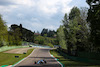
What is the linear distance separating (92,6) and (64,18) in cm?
3804

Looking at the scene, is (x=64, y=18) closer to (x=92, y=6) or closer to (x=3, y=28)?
(x=3, y=28)

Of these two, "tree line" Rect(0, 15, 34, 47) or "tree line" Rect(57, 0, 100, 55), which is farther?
"tree line" Rect(0, 15, 34, 47)

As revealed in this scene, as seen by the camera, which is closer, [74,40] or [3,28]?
[74,40]

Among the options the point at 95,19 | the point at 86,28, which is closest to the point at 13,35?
the point at 86,28

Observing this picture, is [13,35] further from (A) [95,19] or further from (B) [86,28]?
(A) [95,19]

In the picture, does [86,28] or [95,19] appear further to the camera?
[86,28]

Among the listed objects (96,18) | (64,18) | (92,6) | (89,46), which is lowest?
(89,46)

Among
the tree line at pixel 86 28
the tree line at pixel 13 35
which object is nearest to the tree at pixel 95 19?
the tree line at pixel 86 28

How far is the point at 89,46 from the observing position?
38.2 meters

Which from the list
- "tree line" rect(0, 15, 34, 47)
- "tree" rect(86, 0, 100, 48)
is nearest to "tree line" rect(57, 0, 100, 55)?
"tree" rect(86, 0, 100, 48)

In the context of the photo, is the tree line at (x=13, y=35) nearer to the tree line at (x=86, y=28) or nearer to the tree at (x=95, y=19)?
the tree line at (x=86, y=28)

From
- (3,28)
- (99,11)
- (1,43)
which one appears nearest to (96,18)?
(99,11)

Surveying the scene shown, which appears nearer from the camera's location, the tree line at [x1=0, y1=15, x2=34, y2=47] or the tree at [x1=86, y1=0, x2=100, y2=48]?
the tree at [x1=86, y1=0, x2=100, y2=48]

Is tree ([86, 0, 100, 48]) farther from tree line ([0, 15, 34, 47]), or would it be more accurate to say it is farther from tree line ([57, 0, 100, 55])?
tree line ([0, 15, 34, 47])
